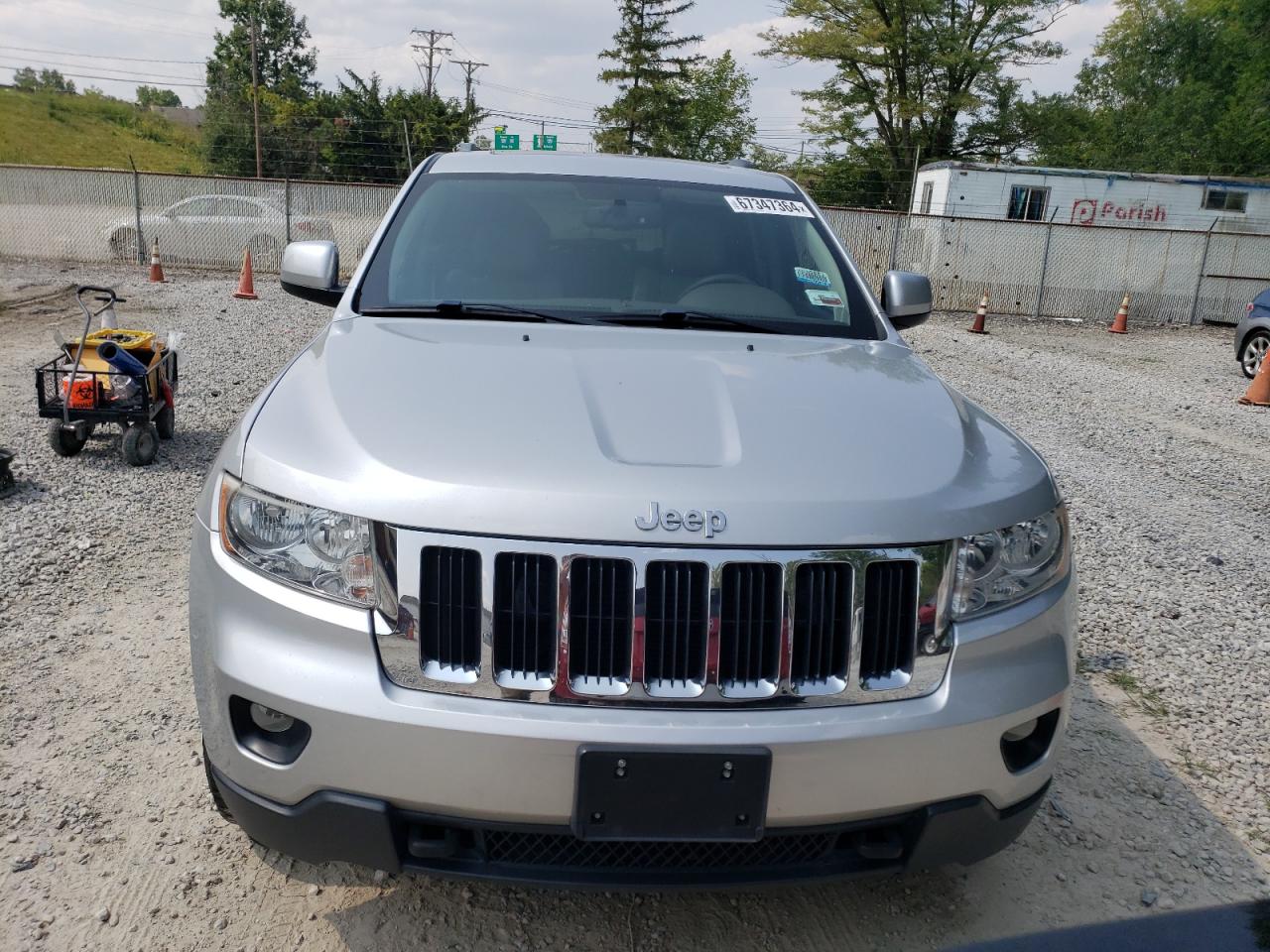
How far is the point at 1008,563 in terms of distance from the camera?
7.03 ft

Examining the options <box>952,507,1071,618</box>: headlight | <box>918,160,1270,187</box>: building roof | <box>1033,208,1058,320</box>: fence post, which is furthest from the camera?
<box>918,160,1270,187</box>: building roof

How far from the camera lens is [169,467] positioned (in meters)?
6.21

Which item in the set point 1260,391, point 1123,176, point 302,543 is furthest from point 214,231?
point 1123,176

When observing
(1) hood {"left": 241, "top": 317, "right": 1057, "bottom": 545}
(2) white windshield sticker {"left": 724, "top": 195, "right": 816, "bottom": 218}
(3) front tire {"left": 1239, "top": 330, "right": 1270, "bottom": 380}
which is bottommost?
(3) front tire {"left": 1239, "top": 330, "right": 1270, "bottom": 380}

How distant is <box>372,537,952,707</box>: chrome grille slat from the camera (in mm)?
1890

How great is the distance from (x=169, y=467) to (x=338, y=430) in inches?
182

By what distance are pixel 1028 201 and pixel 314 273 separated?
1091 inches

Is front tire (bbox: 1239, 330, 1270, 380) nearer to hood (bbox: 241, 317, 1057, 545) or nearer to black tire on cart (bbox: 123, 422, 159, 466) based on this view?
hood (bbox: 241, 317, 1057, 545)

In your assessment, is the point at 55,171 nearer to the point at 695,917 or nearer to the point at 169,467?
the point at 169,467

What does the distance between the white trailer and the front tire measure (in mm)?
15843

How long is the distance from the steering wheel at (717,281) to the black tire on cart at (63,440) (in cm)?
462

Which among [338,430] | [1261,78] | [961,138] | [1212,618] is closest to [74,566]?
[338,430]

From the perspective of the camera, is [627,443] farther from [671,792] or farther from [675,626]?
[671,792]

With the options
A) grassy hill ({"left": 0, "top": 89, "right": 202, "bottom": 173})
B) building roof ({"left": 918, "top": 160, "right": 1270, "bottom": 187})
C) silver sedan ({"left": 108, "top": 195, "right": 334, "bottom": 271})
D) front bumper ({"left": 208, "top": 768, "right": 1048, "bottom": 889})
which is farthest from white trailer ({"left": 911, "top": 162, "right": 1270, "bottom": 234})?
grassy hill ({"left": 0, "top": 89, "right": 202, "bottom": 173})
